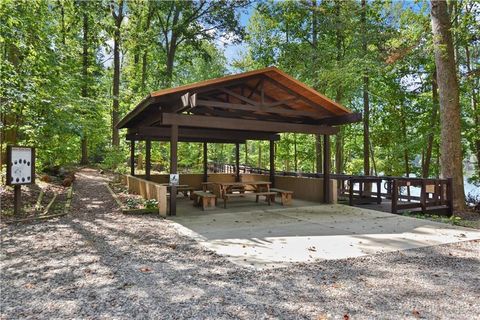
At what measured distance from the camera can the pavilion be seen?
24.6 feet

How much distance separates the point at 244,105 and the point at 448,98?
5715 mm

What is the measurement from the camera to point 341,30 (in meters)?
14.3

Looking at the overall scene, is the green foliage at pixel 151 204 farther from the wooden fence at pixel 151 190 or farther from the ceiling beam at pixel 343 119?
→ the ceiling beam at pixel 343 119

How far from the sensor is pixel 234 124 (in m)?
8.16

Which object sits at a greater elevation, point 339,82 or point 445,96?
point 339,82

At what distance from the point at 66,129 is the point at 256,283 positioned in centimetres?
758

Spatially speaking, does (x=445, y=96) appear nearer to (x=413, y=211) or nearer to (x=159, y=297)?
(x=413, y=211)

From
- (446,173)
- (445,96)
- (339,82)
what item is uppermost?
(339,82)

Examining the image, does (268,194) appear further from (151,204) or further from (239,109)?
(151,204)

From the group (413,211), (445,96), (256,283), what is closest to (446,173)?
(413,211)

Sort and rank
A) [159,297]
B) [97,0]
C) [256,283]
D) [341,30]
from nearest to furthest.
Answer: [159,297] < [256,283] < [97,0] < [341,30]

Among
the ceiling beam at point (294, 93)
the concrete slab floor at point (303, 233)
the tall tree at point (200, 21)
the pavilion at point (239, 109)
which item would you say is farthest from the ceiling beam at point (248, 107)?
the tall tree at point (200, 21)

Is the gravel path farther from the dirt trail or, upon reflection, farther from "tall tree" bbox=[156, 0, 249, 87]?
"tall tree" bbox=[156, 0, 249, 87]

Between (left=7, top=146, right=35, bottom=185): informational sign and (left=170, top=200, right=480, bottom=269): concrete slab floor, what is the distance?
10.4ft
